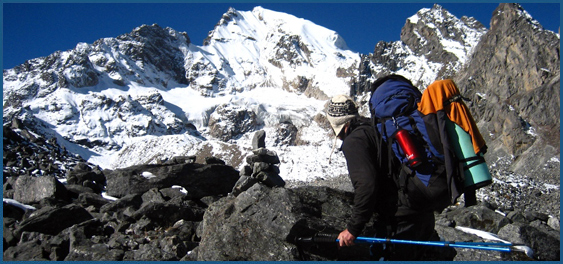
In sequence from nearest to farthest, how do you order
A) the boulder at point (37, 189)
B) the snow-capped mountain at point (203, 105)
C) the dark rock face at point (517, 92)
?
1. the boulder at point (37, 189)
2. the dark rock face at point (517, 92)
3. the snow-capped mountain at point (203, 105)

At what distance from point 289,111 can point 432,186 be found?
172 metres

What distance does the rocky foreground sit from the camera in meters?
6.17

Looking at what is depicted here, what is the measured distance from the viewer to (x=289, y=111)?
176500mm

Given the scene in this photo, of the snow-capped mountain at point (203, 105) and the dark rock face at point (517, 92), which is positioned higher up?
the snow-capped mountain at point (203, 105)

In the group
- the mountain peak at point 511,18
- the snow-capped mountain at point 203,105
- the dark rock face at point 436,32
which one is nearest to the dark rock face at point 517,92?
the mountain peak at point 511,18

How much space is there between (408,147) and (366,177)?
576mm

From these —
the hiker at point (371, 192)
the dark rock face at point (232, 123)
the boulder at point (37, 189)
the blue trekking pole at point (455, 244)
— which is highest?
the dark rock face at point (232, 123)

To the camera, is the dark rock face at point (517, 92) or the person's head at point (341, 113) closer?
the person's head at point (341, 113)

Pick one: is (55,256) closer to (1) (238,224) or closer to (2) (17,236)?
(2) (17,236)

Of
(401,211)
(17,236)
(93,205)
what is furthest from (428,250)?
(93,205)

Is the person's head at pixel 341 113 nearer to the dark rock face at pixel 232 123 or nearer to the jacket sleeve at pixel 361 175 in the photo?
the jacket sleeve at pixel 361 175

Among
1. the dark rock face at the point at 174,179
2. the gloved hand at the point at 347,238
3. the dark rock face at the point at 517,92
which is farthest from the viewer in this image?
the dark rock face at the point at 517,92

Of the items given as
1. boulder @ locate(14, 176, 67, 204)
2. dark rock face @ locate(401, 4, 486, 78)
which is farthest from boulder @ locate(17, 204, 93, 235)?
dark rock face @ locate(401, 4, 486, 78)

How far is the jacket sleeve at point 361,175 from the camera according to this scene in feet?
14.9
